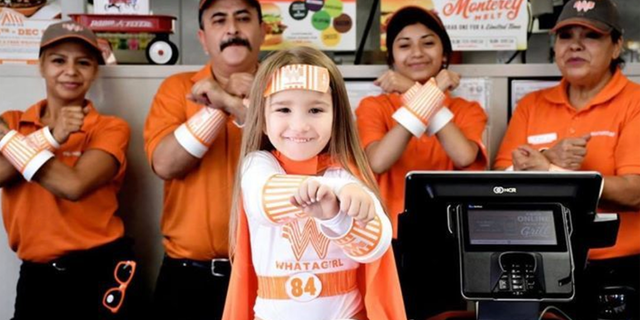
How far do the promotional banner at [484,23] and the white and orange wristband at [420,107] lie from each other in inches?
28.4

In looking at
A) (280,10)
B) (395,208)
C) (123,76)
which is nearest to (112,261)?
(123,76)

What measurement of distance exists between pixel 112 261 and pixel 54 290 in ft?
0.71

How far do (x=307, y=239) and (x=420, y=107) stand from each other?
993mm

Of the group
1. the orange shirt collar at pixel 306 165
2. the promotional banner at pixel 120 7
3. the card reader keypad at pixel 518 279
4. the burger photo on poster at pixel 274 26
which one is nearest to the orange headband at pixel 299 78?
the orange shirt collar at pixel 306 165

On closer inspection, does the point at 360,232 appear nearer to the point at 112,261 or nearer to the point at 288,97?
the point at 288,97

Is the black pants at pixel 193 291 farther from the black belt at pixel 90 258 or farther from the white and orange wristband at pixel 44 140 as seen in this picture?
the white and orange wristband at pixel 44 140

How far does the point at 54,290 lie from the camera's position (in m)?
2.76

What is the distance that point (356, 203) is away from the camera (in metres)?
1.45

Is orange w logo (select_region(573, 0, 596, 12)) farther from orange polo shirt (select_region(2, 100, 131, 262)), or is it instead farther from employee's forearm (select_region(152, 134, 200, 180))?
orange polo shirt (select_region(2, 100, 131, 262))

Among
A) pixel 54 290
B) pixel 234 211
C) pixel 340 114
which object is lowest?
pixel 54 290

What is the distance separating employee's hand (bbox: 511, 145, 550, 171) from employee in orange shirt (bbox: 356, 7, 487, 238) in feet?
0.52

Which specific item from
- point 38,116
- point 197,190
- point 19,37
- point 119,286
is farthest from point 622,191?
→ point 19,37

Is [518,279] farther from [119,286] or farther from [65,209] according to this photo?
[65,209]

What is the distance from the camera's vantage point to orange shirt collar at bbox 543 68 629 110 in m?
2.73
